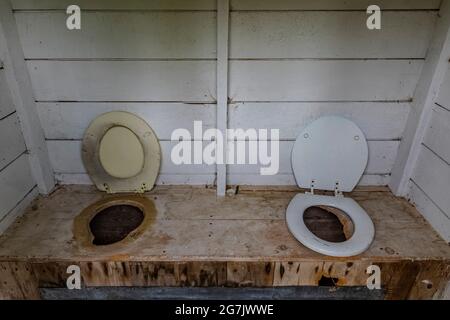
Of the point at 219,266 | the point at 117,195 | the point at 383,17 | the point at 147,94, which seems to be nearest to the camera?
the point at 219,266

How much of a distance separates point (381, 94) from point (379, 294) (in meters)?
0.87

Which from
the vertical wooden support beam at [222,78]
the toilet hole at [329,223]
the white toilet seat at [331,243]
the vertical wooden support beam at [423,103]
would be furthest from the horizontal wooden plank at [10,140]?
the vertical wooden support beam at [423,103]

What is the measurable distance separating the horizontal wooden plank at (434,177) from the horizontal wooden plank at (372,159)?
5.4 inches

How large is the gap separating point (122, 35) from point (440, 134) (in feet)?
4.59

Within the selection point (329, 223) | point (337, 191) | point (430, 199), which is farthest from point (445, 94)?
point (329, 223)

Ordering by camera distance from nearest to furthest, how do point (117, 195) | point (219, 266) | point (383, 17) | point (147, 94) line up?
point (219, 266), point (383, 17), point (147, 94), point (117, 195)

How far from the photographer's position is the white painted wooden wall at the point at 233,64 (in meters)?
1.25

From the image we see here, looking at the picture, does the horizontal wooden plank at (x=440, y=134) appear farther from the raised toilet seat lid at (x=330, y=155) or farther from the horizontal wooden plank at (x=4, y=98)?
the horizontal wooden plank at (x=4, y=98)

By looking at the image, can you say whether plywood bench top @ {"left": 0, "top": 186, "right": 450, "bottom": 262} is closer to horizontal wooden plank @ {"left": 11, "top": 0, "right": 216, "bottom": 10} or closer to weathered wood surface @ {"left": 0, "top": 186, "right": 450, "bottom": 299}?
weathered wood surface @ {"left": 0, "top": 186, "right": 450, "bottom": 299}

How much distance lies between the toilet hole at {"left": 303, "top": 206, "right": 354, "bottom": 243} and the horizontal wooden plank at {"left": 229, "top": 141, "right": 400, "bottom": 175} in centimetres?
25

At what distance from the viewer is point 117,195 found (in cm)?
150
